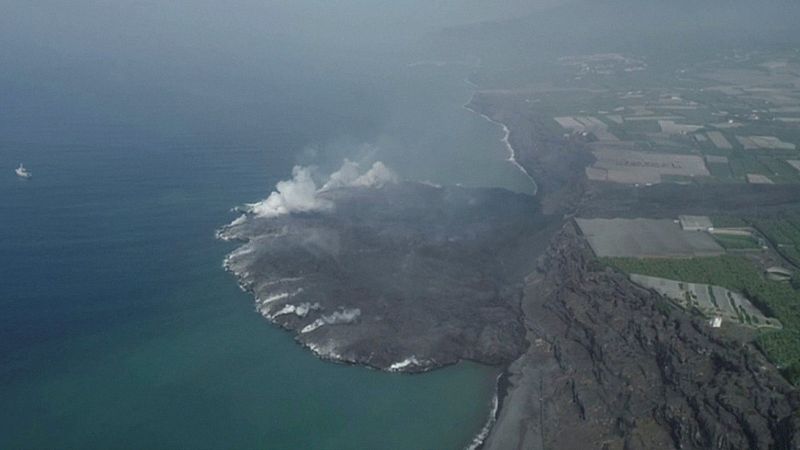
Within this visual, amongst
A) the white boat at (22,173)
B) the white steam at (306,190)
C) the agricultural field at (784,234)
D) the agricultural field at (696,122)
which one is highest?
the white boat at (22,173)

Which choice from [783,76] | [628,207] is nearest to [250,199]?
[628,207]

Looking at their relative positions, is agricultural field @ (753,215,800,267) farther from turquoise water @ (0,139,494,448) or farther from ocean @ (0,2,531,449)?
ocean @ (0,2,531,449)

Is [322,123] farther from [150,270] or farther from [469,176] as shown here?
[150,270]

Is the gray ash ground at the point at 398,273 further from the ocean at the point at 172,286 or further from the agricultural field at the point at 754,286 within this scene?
the agricultural field at the point at 754,286

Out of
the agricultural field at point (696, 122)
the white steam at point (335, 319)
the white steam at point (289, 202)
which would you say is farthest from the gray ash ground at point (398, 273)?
the agricultural field at point (696, 122)

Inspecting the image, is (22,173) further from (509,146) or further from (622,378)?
(622,378)

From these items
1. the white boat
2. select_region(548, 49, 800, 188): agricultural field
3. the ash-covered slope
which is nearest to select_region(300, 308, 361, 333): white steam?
the ash-covered slope
